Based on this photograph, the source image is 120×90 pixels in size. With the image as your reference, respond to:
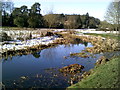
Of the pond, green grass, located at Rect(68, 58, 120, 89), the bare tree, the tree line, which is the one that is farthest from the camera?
the tree line

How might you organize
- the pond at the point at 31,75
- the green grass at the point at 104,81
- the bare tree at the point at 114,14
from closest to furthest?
the green grass at the point at 104,81 < the pond at the point at 31,75 < the bare tree at the point at 114,14

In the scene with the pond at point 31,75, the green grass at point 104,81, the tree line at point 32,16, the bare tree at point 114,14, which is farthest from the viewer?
the tree line at point 32,16

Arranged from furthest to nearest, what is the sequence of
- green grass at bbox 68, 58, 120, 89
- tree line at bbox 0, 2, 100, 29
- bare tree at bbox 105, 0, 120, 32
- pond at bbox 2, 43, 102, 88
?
tree line at bbox 0, 2, 100, 29, bare tree at bbox 105, 0, 120, 32, pond at bbox 2, 43, 102, 88, green grass at bbox 68, 58, 120, 89

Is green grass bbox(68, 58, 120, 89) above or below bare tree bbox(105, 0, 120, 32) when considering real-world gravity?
below

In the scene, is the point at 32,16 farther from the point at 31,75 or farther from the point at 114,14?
the point at 31,75

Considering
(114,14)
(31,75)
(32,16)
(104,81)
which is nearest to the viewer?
(104,81)

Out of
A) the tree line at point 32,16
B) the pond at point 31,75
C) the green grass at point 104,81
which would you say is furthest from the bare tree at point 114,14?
the tree line at point 32,16

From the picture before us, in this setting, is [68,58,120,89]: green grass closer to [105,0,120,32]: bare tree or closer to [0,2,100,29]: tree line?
[105,0,120,32]: bare tree

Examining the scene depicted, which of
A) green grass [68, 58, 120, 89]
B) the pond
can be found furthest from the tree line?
green grass [68, 58, 120, 89]

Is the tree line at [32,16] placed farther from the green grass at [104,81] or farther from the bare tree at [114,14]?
the green grass at [104,81]

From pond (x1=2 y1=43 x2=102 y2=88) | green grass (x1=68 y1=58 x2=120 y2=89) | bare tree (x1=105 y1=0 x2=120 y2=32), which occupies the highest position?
bare tree (x1=105 y1=0 x2=120 y2=32)

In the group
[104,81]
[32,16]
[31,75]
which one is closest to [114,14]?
[31,75]

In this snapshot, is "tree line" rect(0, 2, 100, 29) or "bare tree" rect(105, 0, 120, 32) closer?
"bare tree" rect(105, 0, 120, 32)

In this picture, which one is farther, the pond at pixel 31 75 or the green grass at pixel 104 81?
the pond at pixel 31 75
